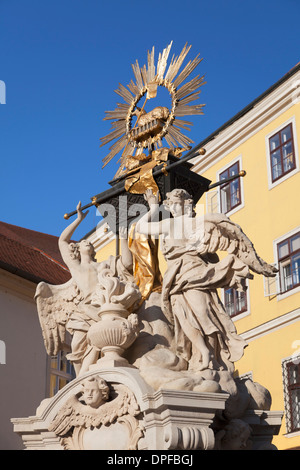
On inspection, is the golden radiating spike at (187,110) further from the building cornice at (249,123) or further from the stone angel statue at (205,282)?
the building cornice at (249,123)

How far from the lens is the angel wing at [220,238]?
7676mm

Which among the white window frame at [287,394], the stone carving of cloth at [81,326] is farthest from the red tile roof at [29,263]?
the stone carving of cloth at [81,326]

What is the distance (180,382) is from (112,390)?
741 millimetres

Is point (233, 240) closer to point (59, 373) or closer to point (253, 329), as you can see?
point (253, 329)

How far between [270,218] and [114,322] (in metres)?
12.1

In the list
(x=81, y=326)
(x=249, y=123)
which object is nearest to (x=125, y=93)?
(x=81, y=326)

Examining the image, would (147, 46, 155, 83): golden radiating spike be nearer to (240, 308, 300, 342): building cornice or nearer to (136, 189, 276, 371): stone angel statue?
(136, 189, 276, 371): stone angel statue

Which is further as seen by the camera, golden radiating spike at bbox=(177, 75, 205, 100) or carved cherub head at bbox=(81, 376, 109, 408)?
golden radiating spike at bbox=(177, 75, 205, 100)

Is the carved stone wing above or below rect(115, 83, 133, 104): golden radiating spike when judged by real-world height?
below

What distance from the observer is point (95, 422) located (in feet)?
22.7

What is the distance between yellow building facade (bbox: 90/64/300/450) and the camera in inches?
678

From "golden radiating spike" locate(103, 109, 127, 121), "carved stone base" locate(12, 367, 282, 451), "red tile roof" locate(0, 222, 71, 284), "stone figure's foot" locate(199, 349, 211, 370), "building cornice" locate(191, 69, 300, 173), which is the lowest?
"carved stone base" locate(12, 367, 282, 451)

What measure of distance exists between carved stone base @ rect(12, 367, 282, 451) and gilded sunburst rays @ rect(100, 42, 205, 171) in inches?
146

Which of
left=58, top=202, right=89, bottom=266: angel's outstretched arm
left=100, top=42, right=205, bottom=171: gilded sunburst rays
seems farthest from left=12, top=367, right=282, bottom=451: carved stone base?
left=100, top=42, right=205, bottom=171: gilded sunburst rays
